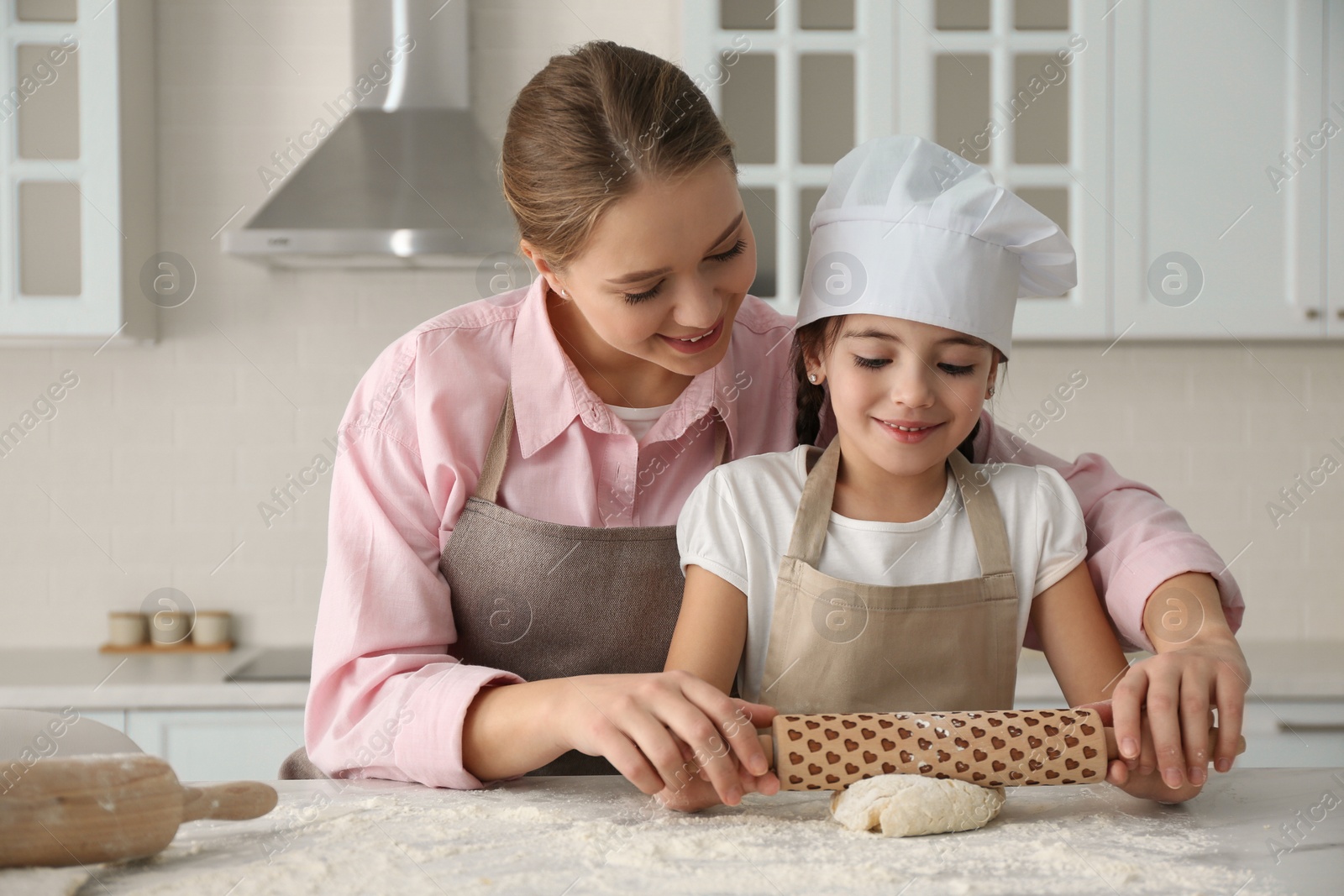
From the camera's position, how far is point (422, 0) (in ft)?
7.71

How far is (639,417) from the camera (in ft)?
3.69

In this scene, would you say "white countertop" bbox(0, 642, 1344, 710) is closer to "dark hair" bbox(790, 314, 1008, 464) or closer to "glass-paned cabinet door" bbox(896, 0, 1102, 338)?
"glass-paned cabinet door" bbox(896, 0, 1102, 338)

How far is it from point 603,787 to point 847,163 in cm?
61

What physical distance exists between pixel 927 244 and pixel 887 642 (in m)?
0.36

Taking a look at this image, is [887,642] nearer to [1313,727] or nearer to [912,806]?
[912,806]

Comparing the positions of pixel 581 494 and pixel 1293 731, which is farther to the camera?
pixel 1293 731

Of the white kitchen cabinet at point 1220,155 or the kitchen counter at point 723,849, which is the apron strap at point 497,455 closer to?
the kitchen counter at point 723,849

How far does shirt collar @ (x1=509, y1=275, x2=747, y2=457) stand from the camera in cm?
107

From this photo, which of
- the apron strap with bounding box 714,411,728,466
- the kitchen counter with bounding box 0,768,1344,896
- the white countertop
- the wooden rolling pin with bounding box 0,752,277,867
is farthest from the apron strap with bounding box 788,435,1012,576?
the white countertop

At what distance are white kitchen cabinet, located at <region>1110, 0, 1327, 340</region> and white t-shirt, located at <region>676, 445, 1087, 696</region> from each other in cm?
130

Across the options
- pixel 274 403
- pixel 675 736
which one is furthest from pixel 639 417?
pixel 274 403

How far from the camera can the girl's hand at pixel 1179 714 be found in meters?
0.76

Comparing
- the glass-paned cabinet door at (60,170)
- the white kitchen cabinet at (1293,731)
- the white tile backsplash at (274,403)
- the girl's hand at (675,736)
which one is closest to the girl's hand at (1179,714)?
the girl's hand at (675,736)

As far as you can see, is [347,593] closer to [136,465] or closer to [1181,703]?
[1181,703]
